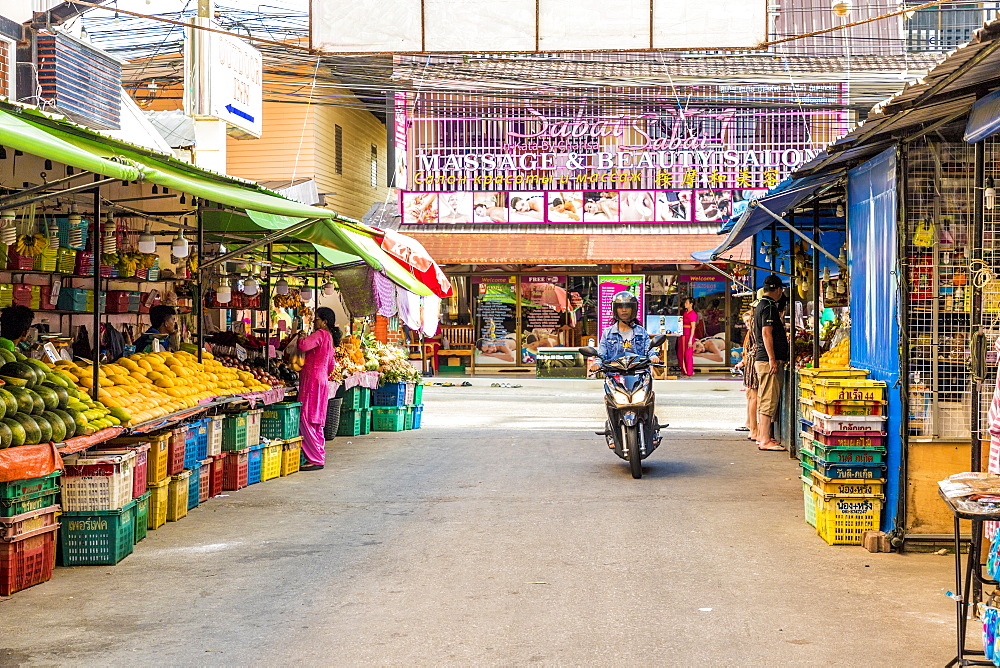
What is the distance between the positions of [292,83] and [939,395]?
23.1 m

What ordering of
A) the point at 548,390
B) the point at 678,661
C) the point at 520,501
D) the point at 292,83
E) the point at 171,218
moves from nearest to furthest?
the point at 678,661, the point at 520,501, the point at 171,218, the point at 548,390, the point at 292,83

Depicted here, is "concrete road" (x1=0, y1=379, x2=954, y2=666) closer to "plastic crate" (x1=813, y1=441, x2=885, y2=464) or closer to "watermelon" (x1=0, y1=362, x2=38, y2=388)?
"plastic crate" (x1=813, y1=441, x2=885, y2=464)

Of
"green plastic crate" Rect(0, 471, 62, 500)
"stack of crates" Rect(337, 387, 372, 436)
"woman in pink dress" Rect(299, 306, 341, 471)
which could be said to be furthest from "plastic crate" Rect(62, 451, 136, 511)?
"stack of crates" Rect(337, 387, 372, 436)

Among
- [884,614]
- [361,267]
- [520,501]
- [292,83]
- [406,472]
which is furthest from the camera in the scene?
[292,83]

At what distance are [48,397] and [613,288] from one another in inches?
859

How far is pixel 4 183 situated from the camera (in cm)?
1178

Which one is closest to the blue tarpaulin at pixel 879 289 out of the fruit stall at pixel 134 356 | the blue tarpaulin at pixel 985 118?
the blue tarpaulin at pixel 985 118

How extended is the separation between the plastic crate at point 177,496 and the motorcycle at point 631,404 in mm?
4599

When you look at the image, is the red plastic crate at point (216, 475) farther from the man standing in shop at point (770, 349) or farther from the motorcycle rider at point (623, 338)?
the man standing in shop at point (770, 349)

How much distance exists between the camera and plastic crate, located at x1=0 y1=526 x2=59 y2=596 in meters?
6.86

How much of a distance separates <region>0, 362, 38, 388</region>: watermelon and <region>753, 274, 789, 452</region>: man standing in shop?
9.23 m

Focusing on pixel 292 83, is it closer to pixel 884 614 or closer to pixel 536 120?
pixel 536 120

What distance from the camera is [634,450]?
11852 mm

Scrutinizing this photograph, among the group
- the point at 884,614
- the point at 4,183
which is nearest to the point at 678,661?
the point at 884,614
